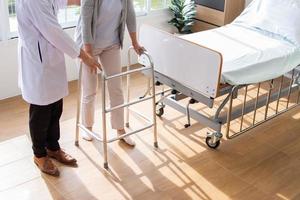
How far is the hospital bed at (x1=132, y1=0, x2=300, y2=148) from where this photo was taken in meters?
2.58

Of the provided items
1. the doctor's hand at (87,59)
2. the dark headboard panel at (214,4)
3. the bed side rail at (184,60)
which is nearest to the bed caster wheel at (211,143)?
the bed side rail at (184,60)

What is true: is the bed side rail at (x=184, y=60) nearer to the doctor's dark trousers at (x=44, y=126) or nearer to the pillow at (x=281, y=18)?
the doctor's dark trousers at (x=44, y=126)

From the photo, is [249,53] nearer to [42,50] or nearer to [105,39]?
[105,39]

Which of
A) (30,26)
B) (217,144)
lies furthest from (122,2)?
(217,144)

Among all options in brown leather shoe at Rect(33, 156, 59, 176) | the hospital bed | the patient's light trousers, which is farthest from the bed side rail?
brown leather shoe at Rect(33, 156, 59, 176)

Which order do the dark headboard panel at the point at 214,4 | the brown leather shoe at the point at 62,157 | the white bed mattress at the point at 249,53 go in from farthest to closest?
the dark headboard panel at the point at 214,4 → the white bed mattress at the point at 249,53 → the brown leather shoe at the point at 62,157

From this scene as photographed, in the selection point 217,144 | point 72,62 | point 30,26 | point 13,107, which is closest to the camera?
point 30,26

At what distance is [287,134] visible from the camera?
3125 mm

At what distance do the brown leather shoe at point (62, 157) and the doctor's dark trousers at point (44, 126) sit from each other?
0.03 metres

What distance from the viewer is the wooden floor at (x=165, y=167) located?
2.41m

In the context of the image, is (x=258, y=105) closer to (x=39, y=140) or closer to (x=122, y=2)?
(x=122, y=2)

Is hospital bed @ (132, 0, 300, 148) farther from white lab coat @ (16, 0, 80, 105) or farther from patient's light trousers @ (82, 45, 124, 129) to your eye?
white lab coat @ (16, 0, 80, 105)

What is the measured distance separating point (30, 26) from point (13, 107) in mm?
1455

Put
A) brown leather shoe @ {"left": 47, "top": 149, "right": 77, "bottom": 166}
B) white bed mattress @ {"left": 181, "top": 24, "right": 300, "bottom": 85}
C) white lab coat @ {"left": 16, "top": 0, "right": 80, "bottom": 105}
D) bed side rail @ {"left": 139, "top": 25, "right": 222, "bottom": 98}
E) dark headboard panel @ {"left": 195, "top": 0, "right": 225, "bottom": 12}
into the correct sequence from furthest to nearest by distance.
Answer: dark headboard panel @ {"left": 195, "top": 0, "right": 225, "bottom": 12} → white bed mattress @ {"left": 181, "top": 24, "right": 300, "bottom": 85} → brown leather shoe @ {"left": 47, "top": 149, "right": 77, "bottom": 166} → bed side rail @ {"left": 139, "top": 25, "right": 222, "bottom": 98} → white lab coat @ {"left": 16, "top": 0, "right": 80, "bottom": 105}
